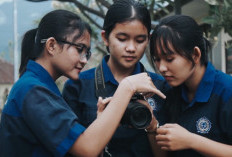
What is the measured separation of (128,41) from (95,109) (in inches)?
17.9

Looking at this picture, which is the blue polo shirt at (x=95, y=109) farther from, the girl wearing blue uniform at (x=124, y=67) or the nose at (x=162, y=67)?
the nose at (x=162, y=67)

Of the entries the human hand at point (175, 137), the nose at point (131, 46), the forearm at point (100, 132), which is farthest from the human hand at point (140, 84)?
the nose at point (131, 46)

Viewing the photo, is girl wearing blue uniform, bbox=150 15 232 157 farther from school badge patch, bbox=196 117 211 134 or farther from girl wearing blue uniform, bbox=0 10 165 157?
girl wearing blue uniform, bbox=0 10 165 157

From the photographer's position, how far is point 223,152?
1837 mm

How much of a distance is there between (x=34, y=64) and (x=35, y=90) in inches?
10.2

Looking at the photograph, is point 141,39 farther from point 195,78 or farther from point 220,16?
point 220,16

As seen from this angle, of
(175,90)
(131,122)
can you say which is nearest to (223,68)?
(175,90)

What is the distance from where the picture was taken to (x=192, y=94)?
2145 mm

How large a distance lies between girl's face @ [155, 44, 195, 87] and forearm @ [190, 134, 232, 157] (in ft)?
1.16

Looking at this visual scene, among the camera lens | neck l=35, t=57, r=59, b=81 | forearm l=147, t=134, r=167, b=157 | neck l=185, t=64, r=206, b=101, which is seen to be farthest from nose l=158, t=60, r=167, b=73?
neck l=35, t=57, r=59, b=81

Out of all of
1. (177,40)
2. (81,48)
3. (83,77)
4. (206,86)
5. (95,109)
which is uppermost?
(177,40)

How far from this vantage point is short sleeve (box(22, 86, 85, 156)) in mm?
1638

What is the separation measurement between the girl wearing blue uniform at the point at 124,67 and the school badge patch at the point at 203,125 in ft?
1.14

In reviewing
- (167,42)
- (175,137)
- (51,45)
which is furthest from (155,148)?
(51,45)
